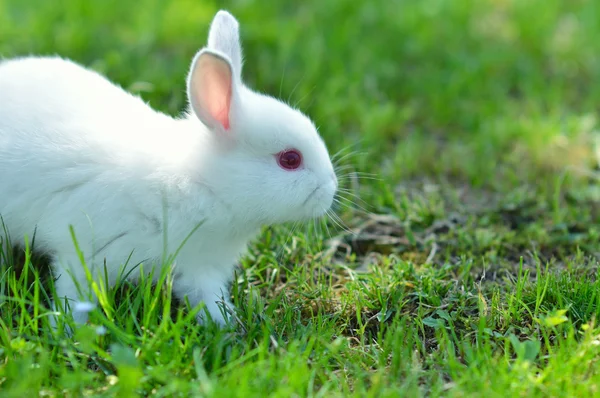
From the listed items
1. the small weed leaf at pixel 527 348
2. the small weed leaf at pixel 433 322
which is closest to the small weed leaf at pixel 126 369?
the small weed leaf at pixel 433 322

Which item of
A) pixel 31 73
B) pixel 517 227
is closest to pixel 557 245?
pixel 517 227

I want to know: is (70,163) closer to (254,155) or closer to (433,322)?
(254,155)

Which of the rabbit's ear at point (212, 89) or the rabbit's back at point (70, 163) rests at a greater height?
the rabbit's ear at point (212, 89)

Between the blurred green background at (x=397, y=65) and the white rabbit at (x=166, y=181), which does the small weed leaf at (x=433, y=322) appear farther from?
the blurred green background at (x=397, y=65)

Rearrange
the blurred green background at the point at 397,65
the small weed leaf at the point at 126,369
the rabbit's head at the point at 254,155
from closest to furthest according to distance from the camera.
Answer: the small weed leaf at the point at 126,369 → the rabbit's head at the point at 254,155 → the blurred green background at the point at 397,65

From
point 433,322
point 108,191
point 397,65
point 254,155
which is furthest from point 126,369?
point 397,65

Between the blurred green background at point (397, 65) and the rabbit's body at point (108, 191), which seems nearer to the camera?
the rabbit's body at point (108, 191)

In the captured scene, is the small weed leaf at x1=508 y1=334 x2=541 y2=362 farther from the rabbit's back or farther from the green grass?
the rabbit's back
